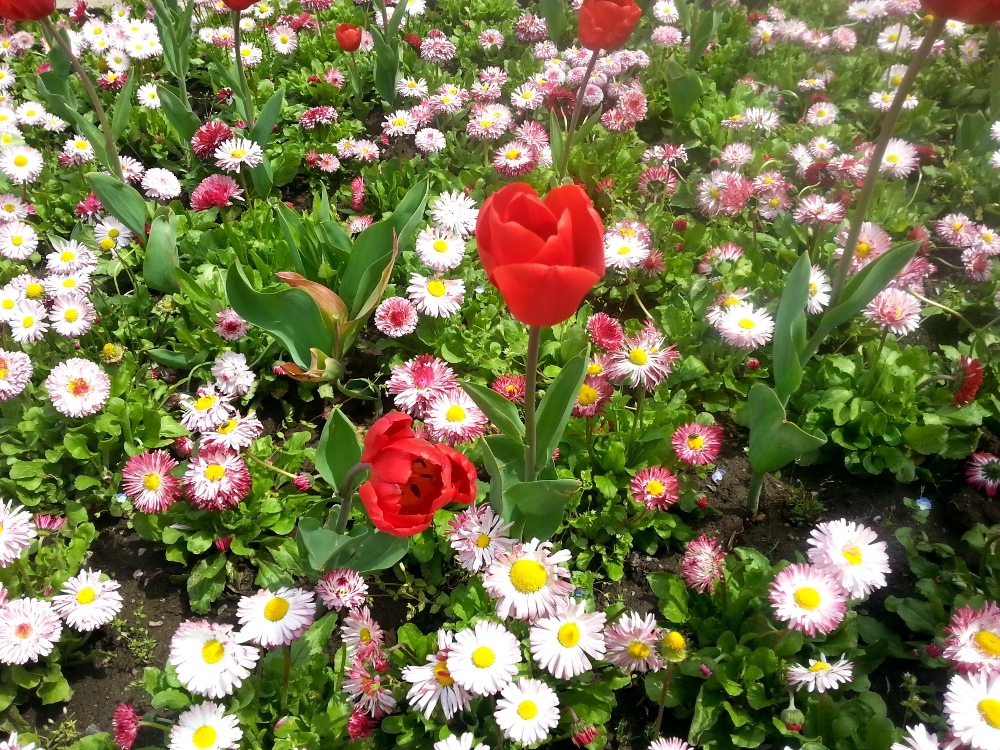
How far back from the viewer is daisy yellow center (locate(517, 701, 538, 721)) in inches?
50.1

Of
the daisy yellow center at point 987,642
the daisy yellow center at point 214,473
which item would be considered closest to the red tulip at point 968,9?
the daisy yellow center at point 987,642

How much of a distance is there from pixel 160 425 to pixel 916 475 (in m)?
2.09

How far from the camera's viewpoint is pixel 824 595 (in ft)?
4.49

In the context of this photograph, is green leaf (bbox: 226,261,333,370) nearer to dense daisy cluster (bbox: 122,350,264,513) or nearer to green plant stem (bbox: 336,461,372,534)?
dense daisy cluster (bbox: 122,350,264,513)

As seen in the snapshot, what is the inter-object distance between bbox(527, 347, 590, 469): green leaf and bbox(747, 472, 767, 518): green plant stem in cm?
57

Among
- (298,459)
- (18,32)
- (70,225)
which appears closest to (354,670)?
(298,459)

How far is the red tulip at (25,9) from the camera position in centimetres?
191

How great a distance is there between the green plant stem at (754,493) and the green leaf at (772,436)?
0.10 m

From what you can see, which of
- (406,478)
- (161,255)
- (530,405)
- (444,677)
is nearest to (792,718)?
(444,677)

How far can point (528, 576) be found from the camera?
1323 millimetres

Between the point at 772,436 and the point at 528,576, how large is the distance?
640mm

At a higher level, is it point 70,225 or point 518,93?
point 518,93

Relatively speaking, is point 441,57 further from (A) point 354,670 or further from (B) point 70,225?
(A) point 354,670

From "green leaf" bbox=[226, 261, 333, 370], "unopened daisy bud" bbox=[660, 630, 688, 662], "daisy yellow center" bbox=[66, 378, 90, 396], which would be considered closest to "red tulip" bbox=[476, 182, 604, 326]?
"unopened daisy bud" bbox=[660, 630, 688, 662]
